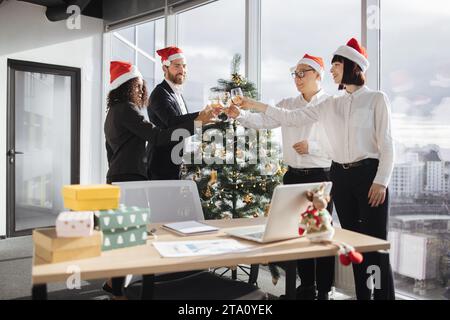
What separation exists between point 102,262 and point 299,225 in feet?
2.71

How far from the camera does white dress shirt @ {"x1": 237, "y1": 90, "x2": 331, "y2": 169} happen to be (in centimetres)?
301

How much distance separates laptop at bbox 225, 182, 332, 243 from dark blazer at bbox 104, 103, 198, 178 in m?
1.12

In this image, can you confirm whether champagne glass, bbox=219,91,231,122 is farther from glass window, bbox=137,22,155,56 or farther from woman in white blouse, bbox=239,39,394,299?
glass window, bbox=137,22,155,56

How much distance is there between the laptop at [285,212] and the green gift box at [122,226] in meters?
0.43

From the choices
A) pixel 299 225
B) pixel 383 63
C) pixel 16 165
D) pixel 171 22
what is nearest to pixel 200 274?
pixel 299 225

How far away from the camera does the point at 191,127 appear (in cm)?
306

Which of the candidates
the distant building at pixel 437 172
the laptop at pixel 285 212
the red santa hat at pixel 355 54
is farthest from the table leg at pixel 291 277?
the distant building at pixel 437 172

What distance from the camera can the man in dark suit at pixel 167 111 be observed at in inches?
129

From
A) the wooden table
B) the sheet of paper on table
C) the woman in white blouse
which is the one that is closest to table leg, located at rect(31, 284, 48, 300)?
the wooden table

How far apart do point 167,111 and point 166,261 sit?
180 cm

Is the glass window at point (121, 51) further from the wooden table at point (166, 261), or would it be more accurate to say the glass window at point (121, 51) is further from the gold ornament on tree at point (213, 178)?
the wooden table at point (166, 261)

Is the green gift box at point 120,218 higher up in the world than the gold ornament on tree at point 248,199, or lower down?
higher up

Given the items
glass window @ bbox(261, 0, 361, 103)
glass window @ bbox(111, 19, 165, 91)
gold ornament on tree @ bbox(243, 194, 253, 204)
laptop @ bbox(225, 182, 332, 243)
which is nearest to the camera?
laptop @ bbox(225, 182, 332, 243)

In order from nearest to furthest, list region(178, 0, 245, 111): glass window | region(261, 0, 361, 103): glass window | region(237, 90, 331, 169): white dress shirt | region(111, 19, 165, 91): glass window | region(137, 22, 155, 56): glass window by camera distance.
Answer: region(237, 90, 331, 169): white dress shirt < region(261, 0, 361, 103): glass window < region(178, 0, 245, 111): glass window < region(111, 19, 165, 91): glass window < region(137, 22, 155, 56): glass window
